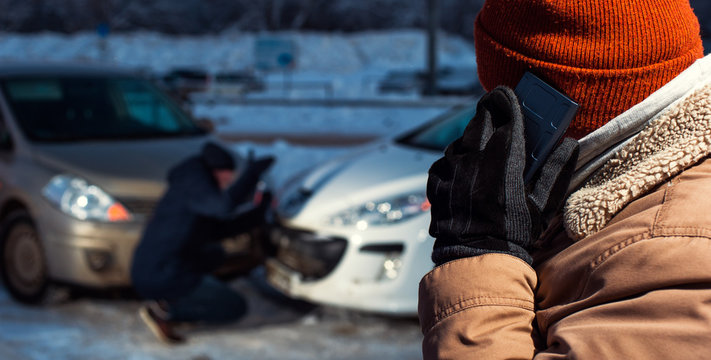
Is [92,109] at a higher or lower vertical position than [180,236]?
higher

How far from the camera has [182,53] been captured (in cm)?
5544

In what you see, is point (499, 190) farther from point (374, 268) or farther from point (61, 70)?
point (61, 70)

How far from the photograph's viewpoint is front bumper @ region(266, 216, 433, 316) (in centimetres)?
387

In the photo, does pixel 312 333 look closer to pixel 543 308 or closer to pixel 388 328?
pixel 388 328

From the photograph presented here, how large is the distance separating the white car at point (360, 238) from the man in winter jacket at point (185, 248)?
390 millimetres

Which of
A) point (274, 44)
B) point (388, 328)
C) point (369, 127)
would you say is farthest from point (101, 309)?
point (274, 44)

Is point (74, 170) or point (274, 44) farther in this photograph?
point (274, 44)

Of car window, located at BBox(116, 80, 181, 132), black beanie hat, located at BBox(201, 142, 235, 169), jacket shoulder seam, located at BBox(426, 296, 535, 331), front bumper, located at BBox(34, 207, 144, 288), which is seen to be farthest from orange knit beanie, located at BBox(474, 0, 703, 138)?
Answer: car window, located at BBox(116, 80, 181, 132)

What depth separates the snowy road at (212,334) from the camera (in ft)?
12.7

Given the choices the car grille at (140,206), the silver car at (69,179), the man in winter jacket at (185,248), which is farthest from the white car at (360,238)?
the silver car at (69,179)

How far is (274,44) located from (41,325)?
17.1 metres

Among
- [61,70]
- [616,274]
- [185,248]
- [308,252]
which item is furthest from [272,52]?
[616,274]

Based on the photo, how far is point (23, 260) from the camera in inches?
187

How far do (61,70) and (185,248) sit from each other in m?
2.28
